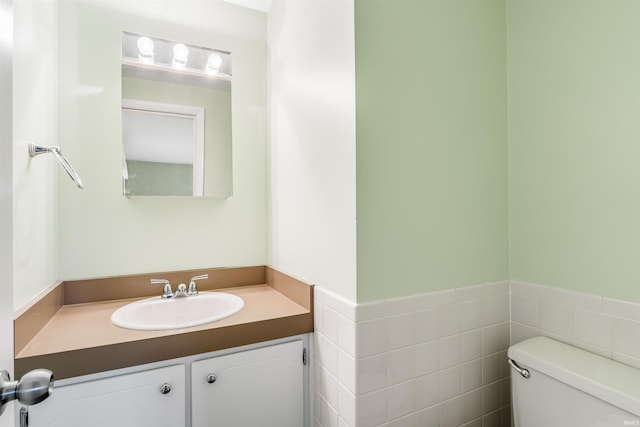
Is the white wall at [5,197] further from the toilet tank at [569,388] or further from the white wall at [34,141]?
the toilet tank at [569,388]

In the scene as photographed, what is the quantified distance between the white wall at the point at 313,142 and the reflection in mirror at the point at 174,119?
28 cm

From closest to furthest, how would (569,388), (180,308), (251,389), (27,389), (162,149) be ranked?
1. (27,389)
2. (569,388)
3. (251,389)
4. (180,308)
5. (162,149)

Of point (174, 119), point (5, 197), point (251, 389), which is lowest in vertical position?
point (251, 389)

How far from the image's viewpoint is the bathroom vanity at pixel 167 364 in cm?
97

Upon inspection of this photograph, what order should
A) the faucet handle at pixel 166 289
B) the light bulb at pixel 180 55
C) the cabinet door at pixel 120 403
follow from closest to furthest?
the cabinet door at pixel 120 403 < the faucet handle at pixel 166 289 < the light bulb at pixel 180 55

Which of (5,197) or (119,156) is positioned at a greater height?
(119,156)

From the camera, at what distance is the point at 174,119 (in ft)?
5.26

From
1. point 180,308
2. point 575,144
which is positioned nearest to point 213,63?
point 180,308

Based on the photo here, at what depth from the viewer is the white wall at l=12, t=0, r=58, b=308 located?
1.03 meters

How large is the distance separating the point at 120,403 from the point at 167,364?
0.55 ft

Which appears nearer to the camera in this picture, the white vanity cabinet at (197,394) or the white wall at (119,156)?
the white vanity cabinet at (197,394)

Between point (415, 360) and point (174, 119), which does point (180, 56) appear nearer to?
point (174, 119)

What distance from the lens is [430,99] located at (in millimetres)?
1127

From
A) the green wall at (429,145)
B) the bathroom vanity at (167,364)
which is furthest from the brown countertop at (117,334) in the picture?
the green wall at (429,145)
